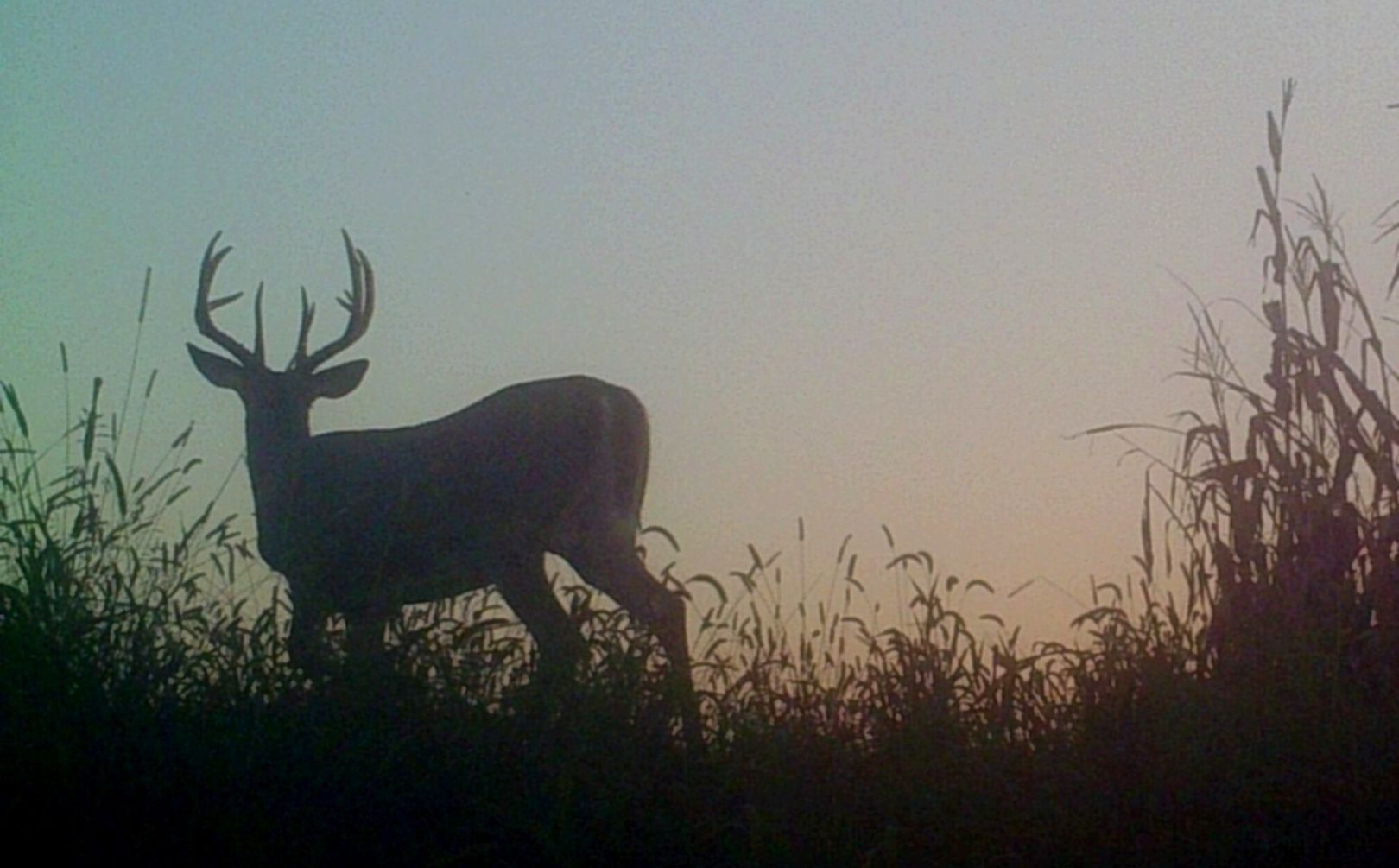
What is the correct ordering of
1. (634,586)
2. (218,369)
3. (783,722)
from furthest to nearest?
1. (218,369)
2. (634,586)
3. (783,722)

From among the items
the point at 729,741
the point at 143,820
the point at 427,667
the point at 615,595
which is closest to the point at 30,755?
the point at 143,820

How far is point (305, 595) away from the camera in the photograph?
6449mm

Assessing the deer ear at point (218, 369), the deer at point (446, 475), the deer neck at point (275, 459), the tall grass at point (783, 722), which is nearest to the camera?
the tall grass at point (783, 722)

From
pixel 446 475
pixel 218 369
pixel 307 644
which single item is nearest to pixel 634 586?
pixel 446 475

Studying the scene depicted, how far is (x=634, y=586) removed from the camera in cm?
939

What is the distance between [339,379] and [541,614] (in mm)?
3934

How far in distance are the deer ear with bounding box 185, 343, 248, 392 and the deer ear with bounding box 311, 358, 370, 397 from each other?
345mm

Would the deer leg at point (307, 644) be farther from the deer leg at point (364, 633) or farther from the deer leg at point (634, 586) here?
the deer leg at point (634, 586)

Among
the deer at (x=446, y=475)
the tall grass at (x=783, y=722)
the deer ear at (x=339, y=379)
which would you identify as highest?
the deer ear at (x=339, y=379)

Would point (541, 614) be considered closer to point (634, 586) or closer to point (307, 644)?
point (307, 644)

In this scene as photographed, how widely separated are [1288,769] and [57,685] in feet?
8.63

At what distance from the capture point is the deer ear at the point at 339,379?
10.1 metres

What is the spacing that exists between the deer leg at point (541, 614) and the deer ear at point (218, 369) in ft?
5.77

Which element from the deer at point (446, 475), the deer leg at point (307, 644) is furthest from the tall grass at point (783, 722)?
the deer at point (446, 475)
